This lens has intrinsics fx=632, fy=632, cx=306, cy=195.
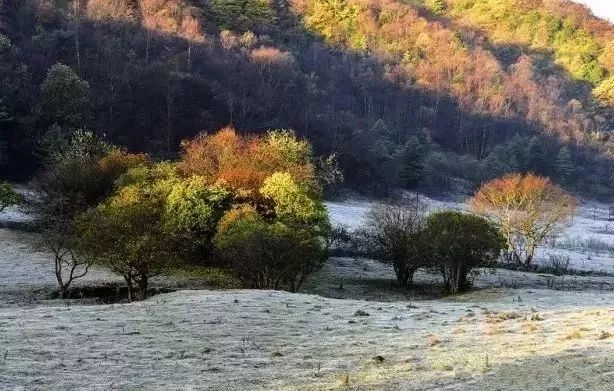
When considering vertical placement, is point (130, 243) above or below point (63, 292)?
above

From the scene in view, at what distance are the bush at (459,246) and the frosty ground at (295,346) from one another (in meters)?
12.0

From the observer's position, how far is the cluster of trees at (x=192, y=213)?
105 ft

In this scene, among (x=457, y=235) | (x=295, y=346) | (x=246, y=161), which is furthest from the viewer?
(x=246, y=161)

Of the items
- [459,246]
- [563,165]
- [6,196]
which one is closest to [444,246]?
[459,246]

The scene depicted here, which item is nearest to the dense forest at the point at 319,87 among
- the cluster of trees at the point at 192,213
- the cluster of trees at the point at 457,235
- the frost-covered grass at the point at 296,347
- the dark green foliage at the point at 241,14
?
the dark green foliage at the point at 241,14

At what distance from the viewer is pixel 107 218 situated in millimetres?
32312

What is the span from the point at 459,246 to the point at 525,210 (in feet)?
69.1

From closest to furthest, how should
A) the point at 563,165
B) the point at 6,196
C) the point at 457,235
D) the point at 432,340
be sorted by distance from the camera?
the point at 432,340 → the point at 457,235 → the point at 6,196 → the point at 563,165

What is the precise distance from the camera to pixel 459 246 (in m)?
36.8

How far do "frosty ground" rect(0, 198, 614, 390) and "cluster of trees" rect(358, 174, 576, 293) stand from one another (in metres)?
12.4

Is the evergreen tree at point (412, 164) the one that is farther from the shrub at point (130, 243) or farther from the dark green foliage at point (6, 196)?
the shrub at point (130, 243)

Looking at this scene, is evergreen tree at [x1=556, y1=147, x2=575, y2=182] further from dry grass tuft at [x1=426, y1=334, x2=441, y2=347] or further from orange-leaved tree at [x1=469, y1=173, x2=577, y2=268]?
dry grass tuft at [x1=426, y1=334, x2=441, y2=347]

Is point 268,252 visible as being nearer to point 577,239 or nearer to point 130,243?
point 130,243

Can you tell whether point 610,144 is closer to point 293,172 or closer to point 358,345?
point 293,172
